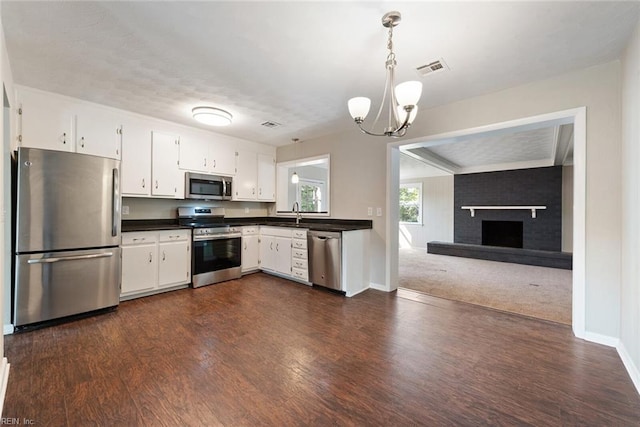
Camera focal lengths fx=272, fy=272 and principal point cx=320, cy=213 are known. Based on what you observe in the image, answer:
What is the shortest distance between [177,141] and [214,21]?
2631 mm

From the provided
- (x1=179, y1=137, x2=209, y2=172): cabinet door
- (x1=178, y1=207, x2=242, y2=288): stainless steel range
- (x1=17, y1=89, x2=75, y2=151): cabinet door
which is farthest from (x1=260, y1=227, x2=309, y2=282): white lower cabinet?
(x1=17, y1=89, x2=75, y2=151): cabinet door

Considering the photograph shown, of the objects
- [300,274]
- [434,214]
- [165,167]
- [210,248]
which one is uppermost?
[165,167]

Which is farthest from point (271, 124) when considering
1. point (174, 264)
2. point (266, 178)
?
point (174, 264)

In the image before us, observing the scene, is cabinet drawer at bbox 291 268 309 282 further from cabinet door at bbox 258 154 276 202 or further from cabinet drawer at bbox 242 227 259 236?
cabinet door at bbox 258 154 276 202

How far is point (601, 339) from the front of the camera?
2396 mm

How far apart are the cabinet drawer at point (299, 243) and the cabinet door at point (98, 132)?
8.57ft

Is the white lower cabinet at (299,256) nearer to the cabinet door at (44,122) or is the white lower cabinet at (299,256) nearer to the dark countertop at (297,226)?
the dark countertop at (297,226)

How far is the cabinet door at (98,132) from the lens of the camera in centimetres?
320

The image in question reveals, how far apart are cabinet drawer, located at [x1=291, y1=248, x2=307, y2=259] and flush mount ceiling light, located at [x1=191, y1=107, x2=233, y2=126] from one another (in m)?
2.10

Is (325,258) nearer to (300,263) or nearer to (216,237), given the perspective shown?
(300,263)

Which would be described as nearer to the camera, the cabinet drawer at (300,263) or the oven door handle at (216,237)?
the oven door handle at (216,237)

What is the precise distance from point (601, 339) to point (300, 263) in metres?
3.34

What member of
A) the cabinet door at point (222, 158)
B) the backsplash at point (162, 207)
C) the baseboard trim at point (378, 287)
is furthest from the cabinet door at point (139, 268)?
the baseboard trim at point (378, 287)

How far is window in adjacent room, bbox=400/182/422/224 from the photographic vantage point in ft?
29.5
